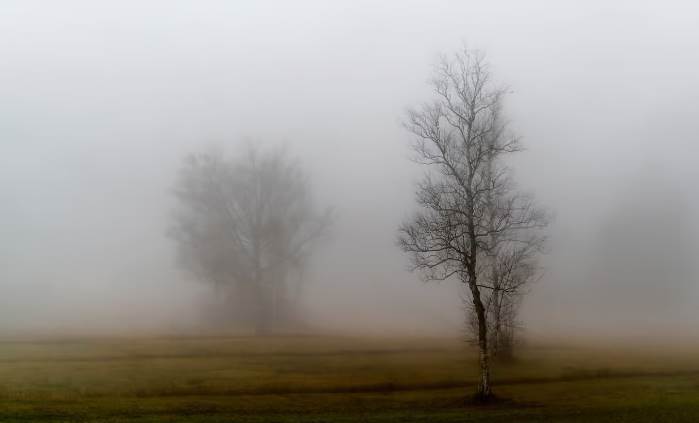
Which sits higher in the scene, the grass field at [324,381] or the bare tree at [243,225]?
the bare tree at [243,225]

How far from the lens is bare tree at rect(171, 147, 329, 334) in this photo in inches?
1902

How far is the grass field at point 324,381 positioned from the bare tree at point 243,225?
813 cm

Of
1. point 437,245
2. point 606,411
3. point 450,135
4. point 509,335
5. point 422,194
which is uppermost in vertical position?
point 450,135

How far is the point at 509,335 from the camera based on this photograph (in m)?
37.4

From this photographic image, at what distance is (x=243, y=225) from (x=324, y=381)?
20.0m

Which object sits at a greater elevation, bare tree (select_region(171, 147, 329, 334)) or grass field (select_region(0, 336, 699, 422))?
bare tree (select_region(171, 147, 329, 334))

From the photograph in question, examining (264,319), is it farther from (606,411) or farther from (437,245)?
(606,411)

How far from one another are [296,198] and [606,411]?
2980 centimetres

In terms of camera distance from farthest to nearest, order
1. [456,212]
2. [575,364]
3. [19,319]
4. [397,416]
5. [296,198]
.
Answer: [296,198] < [19,319] < [575,364] < [456,212] < [397,416]

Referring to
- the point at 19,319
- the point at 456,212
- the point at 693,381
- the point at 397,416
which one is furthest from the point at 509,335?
the point at 19,319

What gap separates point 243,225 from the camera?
161 ft

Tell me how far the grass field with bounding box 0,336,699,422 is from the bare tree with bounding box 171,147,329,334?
813 centimetres

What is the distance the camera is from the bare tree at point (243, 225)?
159 feet

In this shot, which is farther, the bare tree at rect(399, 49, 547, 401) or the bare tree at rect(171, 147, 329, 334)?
the bare tree at rect(171, 147, 329, 334)
